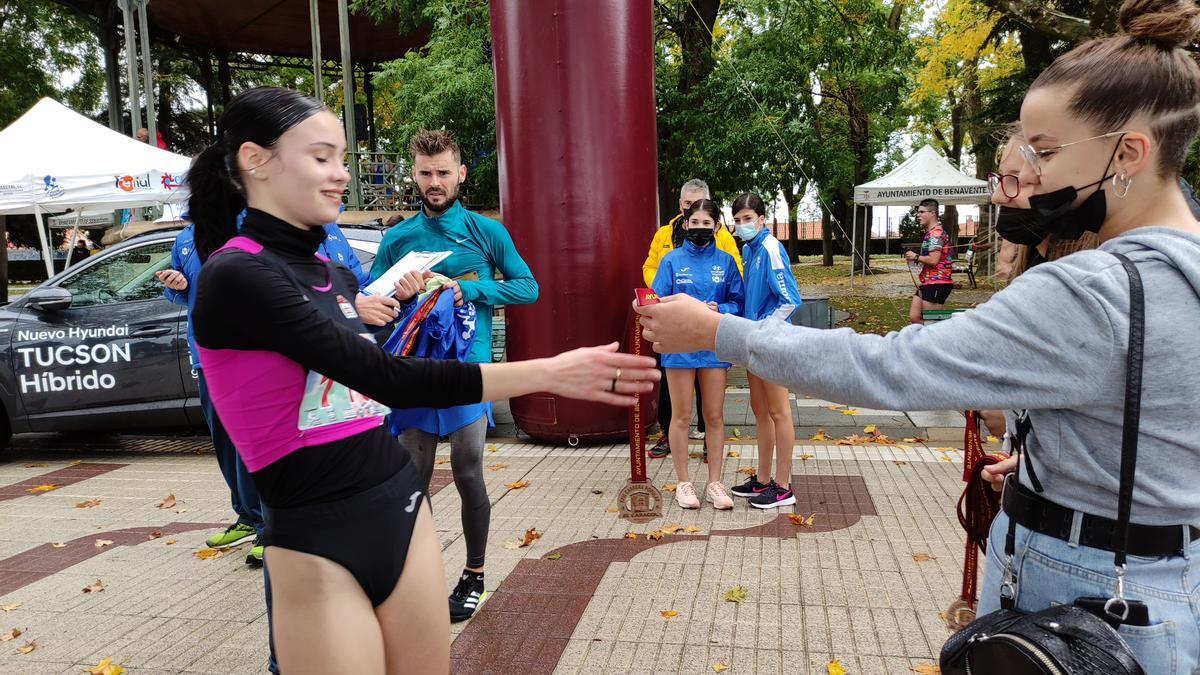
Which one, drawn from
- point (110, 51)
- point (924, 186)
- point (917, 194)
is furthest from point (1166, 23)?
point (110, 51)

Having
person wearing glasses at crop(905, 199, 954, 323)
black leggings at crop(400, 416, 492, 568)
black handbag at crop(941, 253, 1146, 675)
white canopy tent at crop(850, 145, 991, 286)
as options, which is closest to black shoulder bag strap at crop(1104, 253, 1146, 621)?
black handbag at crop(941, 253, 1146, 675)

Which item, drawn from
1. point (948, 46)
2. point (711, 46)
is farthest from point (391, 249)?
point (948, 46)

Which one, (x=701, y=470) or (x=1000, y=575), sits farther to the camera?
(x=701, y=470)

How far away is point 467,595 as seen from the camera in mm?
3863

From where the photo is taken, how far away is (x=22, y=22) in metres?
24.7

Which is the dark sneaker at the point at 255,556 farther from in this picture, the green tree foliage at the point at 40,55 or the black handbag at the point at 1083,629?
the green tree foliage at the point at 40,55

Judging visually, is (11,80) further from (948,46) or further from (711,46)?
(948,46)

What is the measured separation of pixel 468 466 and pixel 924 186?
63.3 ft

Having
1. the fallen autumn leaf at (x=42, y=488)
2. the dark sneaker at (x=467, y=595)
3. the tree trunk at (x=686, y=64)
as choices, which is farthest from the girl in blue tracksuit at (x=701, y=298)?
the tree trunk at (x=686, y=64)

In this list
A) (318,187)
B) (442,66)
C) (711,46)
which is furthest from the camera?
(711,46)

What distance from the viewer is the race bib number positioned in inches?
72.7

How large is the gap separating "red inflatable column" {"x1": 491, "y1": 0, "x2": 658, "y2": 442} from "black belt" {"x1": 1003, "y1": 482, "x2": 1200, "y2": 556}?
5208mm

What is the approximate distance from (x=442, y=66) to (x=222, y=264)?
10598 millimetres

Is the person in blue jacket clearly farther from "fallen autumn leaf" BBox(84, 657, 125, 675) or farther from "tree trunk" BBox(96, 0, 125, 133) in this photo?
"tree trunk" BBox(96, 0, 125, 133)
